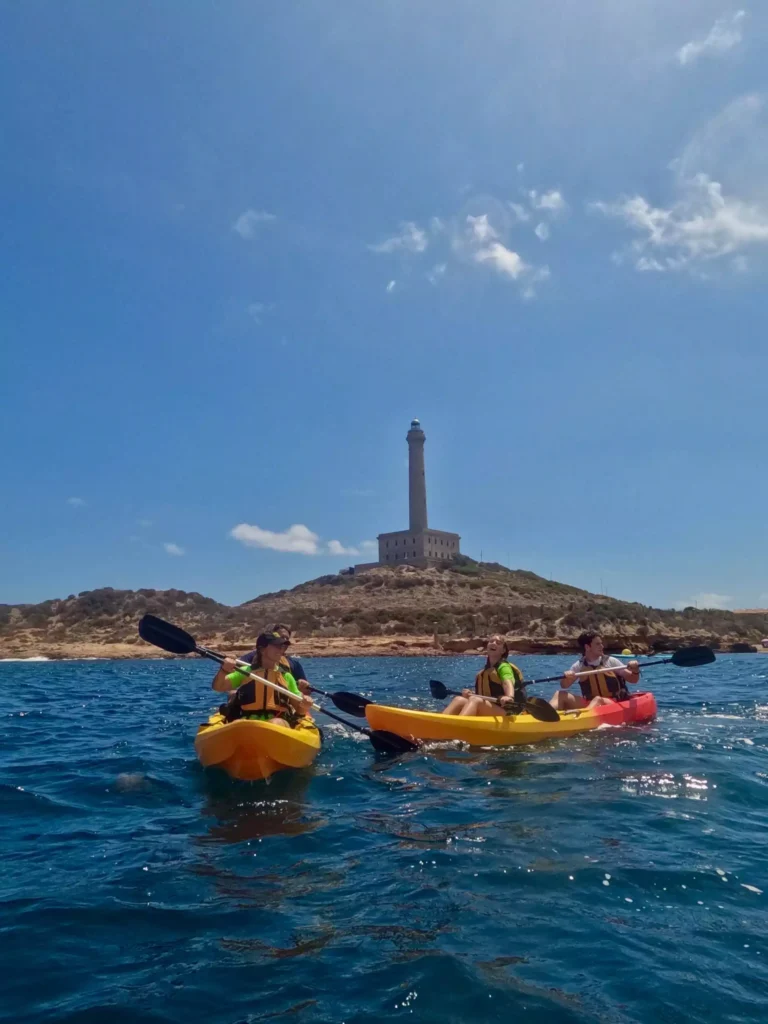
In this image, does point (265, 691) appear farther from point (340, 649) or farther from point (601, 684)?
point (340, 649)

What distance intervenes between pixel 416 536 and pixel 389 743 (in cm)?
7162

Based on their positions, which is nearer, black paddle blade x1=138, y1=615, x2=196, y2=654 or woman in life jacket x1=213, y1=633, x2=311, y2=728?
woman in life jacket x1=213, y1=633, x2=311, y2=728

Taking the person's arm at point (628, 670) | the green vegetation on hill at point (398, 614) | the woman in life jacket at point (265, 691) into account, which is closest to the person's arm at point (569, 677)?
the person's arm at point (628, 670)

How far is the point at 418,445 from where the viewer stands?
269 feet

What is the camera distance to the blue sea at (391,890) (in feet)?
9.97

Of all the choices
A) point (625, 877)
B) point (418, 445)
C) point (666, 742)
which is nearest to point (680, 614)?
point (418, 445)

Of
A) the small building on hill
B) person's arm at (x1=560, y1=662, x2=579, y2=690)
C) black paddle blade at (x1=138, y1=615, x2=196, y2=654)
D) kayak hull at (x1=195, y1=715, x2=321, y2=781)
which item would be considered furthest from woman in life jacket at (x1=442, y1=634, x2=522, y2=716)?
the small building on hill

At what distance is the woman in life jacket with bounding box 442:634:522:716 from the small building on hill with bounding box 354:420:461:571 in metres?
68.8

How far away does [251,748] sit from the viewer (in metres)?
6.59

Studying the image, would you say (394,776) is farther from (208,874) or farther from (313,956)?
(313,956)

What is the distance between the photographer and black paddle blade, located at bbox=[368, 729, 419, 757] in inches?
333

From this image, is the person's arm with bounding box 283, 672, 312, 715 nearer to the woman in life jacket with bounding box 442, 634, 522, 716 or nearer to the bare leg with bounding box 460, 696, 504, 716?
the woman in life jacket with bounding box 442, 634, 522, 716

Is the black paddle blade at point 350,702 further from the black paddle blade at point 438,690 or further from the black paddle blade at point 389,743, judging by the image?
the black paddle blade at point 438,690

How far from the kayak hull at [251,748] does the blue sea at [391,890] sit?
0.58 ft
